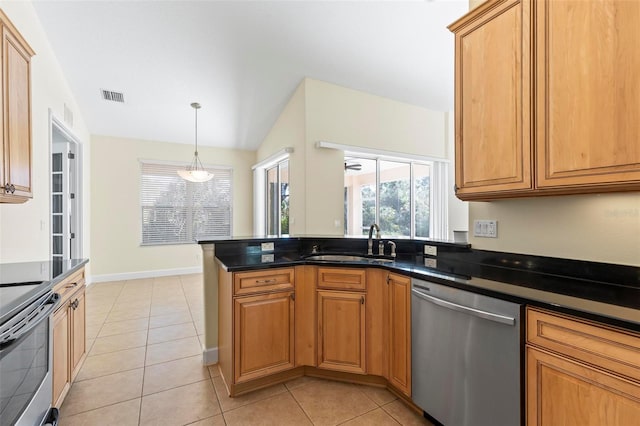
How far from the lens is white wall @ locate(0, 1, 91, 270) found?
255cm

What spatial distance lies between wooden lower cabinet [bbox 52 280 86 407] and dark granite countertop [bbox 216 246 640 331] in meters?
1.03

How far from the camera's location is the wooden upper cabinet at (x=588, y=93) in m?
1.26

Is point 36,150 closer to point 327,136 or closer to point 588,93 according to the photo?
point 327,136

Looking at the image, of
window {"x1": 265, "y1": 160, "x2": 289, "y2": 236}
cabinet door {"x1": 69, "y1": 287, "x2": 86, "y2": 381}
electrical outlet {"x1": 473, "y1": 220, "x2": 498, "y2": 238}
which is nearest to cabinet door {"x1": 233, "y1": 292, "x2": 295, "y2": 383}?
cabinet door {"x1": 69, "y1": 287, "x2": 86, "y2": 381}

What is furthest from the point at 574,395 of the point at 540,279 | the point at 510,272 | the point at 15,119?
the point at 15,119

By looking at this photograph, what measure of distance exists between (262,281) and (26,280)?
4.42ft

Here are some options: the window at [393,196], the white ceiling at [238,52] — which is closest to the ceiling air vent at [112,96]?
the white ceiling at [238,52]

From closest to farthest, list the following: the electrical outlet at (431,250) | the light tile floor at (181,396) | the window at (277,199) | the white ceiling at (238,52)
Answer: the light tile floor at (181,396)
the electrical outlet at (431,250)
the white ceiling at (238,52)
the window at (277,199)

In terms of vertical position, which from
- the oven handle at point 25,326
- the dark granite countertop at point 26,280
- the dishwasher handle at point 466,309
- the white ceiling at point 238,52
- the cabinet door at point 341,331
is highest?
the white ceiling at point 238,52

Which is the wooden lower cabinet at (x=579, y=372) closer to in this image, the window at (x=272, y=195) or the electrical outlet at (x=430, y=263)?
the electrical outlet at (x=430, y=263)

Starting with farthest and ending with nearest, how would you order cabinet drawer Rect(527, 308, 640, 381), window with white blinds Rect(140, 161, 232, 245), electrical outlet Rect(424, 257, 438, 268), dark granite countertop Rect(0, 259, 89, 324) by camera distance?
window with white blinds Rect(140, 161, 232, 245)
electrical outlet Rect(424, 257, 438, 268)
dark granite countertop Rect(0, 259, 89, 324)
cabinet drawer Rect(527, 308, 640, 381)

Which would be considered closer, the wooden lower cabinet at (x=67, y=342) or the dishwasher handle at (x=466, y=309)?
the dishwasher handle at (x=466, y=309)

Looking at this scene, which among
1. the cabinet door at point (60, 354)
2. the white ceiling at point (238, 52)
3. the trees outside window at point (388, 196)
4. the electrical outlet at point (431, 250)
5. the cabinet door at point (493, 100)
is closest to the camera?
the cabinet door at point (493, 100)

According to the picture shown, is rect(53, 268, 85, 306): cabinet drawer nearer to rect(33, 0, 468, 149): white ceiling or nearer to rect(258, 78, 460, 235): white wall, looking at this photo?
rect(258, 78, 460, 235): white wall
